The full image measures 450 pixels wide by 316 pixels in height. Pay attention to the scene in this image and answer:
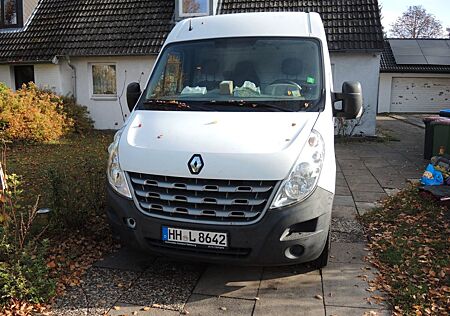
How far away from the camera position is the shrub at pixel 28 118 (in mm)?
12125

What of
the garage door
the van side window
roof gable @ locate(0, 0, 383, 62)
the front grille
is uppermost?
roof gable @ locate(0, 0, 383, 62)

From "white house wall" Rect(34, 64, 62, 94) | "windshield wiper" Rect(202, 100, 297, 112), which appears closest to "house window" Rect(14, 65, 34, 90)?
"white house wall" Rect(34, 64, 62, 94)

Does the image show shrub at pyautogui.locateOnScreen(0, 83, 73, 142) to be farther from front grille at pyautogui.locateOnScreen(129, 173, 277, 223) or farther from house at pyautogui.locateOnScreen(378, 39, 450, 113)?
house at pyautogui.locateOnScreen(378, 39, 450, 113)

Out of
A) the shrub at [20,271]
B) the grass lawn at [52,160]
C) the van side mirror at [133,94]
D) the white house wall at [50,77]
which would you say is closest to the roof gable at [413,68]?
the grass lawn at [52,160]

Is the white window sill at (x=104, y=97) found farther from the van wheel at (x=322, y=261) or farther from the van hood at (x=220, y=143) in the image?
the van wheel at (x=322, y=261)

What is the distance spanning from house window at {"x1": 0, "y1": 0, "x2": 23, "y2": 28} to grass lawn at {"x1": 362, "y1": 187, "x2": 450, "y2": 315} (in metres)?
16.4

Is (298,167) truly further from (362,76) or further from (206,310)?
(362,76)

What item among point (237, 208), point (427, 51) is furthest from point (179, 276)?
point (427, 51)

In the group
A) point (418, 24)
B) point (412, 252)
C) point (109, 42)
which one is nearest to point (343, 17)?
point (109, 42)

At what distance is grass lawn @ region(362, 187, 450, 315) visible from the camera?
11.6 ft

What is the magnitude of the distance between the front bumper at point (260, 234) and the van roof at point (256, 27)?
2.09 m

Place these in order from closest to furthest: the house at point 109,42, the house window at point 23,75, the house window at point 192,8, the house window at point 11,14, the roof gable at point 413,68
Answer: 1. the house at point 109,42
2. the house window at point 192,8
3. the house window at point 23,75
4. the house window at point 11,14
5. the roof gable at point 413,68

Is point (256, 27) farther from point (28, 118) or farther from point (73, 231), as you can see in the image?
point (28, 118)

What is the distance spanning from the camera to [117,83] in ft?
52.0
